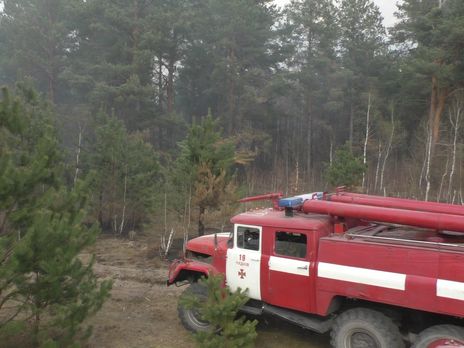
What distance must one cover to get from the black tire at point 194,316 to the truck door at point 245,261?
0.62m

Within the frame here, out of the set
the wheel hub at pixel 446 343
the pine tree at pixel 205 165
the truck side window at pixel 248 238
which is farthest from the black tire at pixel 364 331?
the pine tree at pixel 205 165

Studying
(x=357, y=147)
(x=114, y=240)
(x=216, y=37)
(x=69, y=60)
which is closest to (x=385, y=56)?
(x=357, y=147)

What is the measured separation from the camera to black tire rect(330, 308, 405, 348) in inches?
240

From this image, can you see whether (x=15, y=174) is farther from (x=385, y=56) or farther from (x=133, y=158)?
(x=385, y=56)

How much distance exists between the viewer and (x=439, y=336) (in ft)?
18.7

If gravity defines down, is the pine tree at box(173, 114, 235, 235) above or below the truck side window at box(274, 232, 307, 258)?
above

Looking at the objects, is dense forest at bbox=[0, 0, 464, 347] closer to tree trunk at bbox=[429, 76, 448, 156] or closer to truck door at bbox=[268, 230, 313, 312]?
tree trunk at bbox=[429, 76, 448, 156]

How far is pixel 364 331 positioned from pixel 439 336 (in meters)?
1.00

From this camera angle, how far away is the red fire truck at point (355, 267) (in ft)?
18.6

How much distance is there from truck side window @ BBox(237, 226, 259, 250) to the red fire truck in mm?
16

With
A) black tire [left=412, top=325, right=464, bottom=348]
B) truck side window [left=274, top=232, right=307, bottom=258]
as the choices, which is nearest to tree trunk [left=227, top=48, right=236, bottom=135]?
truck side window [left=274, top=232, right=307, bottom=258]

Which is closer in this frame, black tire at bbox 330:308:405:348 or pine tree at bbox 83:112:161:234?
black tire at bbox 330:308:405:348

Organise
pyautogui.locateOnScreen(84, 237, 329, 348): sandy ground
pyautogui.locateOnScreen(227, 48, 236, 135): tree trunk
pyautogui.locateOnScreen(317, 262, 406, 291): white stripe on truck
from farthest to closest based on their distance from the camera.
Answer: pyautogui.locateOnScreen(227, 48, 236, 135): tree trunk < pyautogui.locateOnScreen(84, 237, 329, 348): sandy ground < pyautogui.locateOnScreen(317, 262, 406, 291): white stripe on truck

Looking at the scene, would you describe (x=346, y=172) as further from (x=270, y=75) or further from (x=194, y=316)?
(x=270, y=75)
